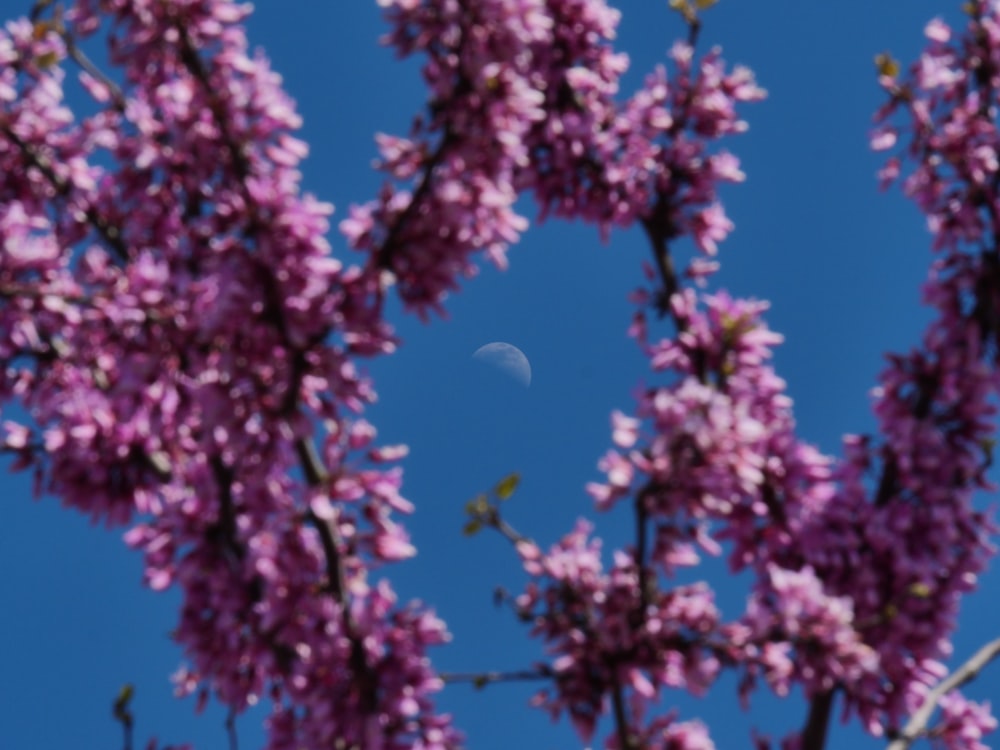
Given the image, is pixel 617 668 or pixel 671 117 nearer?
pixel 617 668

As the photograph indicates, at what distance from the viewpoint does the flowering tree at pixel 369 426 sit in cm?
637

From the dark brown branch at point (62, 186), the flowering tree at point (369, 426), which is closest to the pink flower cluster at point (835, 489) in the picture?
the flowering tree at point (369, 426)

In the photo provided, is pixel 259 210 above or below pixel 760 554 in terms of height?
above

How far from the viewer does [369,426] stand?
22.5 feet

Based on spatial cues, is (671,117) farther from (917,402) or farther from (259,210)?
(259,210)

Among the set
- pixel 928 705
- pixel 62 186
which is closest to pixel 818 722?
pixel 928 705

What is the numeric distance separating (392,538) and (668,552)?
1.66 m

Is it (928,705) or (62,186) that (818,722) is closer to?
Answer: (928,705)

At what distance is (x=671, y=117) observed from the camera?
27.9ft

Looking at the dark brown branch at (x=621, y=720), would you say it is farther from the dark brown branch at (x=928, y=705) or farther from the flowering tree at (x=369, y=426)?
the dark brown branch at (x=928, y=705)

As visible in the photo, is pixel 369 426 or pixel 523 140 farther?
pixel 523 140

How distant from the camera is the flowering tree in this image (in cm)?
637

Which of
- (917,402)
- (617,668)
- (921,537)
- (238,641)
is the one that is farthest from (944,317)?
(238,641)

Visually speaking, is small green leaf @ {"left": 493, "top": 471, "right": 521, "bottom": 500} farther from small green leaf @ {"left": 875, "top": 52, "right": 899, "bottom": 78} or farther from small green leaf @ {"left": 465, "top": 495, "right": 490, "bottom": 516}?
small green leaf @ {"left": 875, "top": 52, "right": 899, "bottom": 78}
